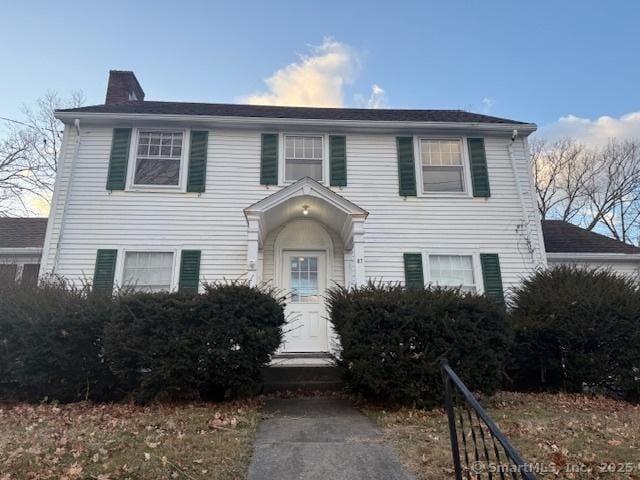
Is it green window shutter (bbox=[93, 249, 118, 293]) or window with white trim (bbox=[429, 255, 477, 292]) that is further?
window with white trim (bbox=[429, 255, 477, 292])

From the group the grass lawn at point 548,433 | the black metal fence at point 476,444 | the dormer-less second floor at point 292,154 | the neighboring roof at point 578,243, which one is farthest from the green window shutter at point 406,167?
the black metal fence at point 476,444

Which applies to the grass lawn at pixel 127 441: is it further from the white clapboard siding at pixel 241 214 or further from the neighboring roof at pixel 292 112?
the neighboring roof at pixel 292 112

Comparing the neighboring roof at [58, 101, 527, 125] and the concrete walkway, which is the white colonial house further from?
the concrete walkway

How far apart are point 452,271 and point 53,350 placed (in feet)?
24.9

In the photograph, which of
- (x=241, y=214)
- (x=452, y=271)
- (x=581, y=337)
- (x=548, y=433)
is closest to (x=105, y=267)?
(x=241, y=214)

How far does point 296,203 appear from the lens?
7.95 metres

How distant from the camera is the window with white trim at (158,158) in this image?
28.9 feet

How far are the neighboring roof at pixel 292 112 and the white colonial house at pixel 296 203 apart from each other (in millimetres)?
264

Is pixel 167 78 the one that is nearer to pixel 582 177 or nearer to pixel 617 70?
pixel 617 70

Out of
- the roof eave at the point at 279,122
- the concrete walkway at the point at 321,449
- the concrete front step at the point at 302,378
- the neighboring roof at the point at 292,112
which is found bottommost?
the concrete walkway at the point at 321,449

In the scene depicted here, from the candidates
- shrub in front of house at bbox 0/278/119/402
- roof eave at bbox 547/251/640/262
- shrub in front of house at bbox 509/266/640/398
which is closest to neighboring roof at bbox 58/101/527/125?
roof eave at bbox 547/251/640/262

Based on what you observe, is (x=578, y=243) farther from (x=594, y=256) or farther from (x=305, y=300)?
(x=305, y=300)

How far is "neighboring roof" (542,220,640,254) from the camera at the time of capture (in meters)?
10.3

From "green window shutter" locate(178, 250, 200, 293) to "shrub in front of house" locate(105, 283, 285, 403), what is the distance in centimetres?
281
